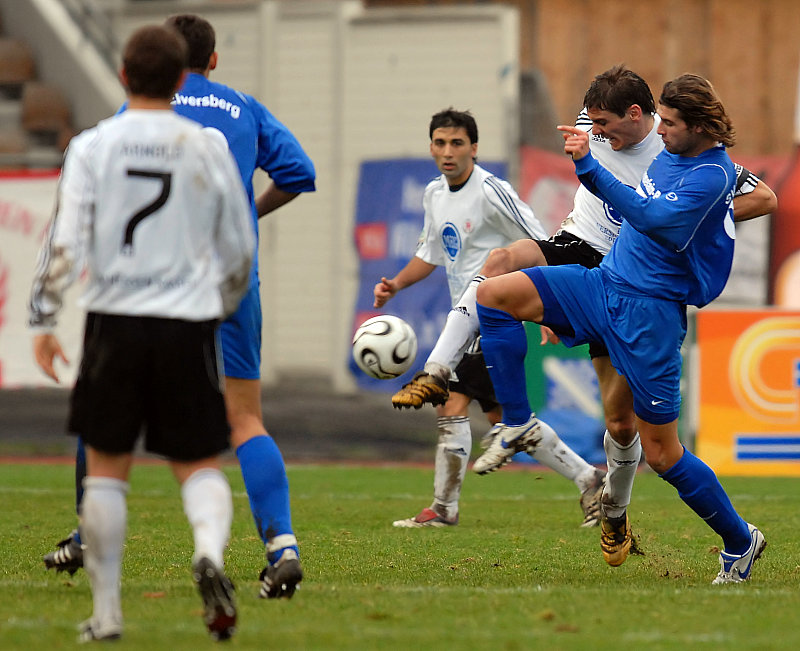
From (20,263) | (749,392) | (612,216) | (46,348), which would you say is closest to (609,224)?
(612,216)

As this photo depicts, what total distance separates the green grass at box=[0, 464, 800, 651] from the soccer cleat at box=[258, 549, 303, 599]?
0.16 ft

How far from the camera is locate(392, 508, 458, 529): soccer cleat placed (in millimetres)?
7996

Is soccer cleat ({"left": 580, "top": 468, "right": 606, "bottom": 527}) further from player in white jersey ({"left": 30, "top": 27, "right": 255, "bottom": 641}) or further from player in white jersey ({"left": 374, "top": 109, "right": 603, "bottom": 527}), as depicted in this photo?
player in white jersey ({"left": 30, "top": 27, "right": 255, "bottom": 641})

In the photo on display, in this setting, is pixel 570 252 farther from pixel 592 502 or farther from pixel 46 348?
pixel 46 348

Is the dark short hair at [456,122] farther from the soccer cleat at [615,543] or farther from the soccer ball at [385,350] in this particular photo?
the soccer cleat at [615,543]

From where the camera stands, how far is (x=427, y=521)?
8.06 metres

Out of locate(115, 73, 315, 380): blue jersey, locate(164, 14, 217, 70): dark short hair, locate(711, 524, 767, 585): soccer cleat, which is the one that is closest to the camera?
locate(115, 73, 315, 380): blue jersey

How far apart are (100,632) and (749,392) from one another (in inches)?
333

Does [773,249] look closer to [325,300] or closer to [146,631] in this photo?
[325,300]

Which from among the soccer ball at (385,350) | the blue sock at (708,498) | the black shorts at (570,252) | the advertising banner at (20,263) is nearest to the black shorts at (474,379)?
the soccer ball at (385,350)

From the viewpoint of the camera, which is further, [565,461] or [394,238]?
[394,238]

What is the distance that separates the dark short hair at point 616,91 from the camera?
6.12 m

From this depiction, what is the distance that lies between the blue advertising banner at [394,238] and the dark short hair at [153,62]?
11762mm

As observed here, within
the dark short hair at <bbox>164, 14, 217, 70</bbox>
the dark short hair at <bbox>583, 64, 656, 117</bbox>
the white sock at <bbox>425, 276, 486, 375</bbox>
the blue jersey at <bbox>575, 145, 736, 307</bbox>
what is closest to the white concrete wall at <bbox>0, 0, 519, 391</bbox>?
the white sock at <bbox>425, 276, 486, 375</bbox>
